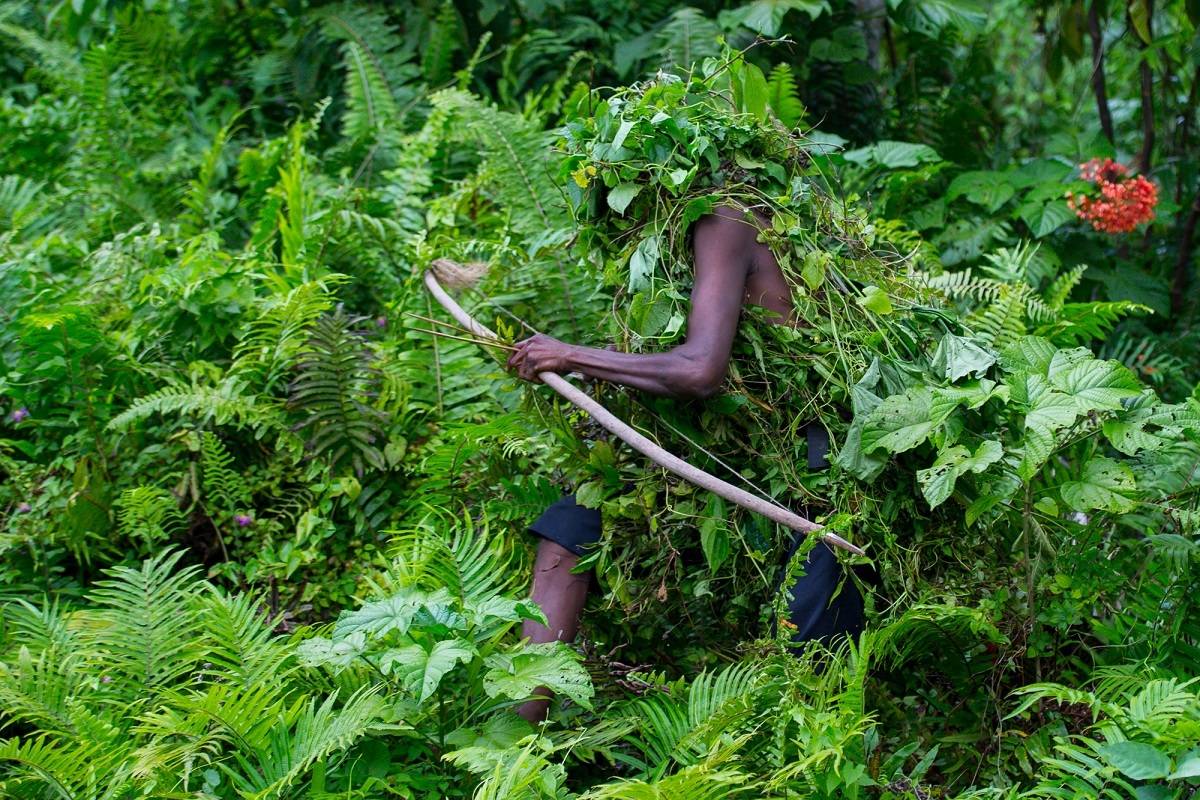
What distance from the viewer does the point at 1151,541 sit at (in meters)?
3.71

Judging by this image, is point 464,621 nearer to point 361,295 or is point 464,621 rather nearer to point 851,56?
point 361,295

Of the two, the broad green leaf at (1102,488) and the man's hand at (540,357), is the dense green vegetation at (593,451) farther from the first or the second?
the man's hand at (540,357)

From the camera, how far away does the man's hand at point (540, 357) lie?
11.6 feet

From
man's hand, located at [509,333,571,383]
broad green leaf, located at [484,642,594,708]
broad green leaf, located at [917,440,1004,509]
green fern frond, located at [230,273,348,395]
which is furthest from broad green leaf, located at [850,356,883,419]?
green fern frond, located at [230,273,348,395]

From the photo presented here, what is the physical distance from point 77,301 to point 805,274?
3.31m

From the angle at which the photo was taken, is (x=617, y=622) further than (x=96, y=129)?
No

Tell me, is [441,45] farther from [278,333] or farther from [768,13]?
[278,333]

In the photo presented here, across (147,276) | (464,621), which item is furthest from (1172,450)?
(147,276)

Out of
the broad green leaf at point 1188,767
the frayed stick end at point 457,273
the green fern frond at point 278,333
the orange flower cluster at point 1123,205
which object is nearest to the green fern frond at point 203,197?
the green fern frond at point 278,333

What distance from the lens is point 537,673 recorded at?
11.0ft

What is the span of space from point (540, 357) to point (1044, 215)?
3.29m

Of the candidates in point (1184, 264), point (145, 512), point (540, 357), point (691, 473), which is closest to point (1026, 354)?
point (691, 473)

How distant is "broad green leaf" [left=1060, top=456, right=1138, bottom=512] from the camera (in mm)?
3270

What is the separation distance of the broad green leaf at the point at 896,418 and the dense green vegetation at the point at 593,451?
1 centimetres
